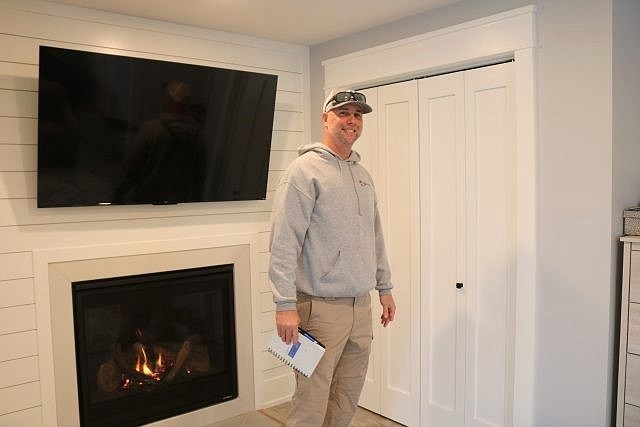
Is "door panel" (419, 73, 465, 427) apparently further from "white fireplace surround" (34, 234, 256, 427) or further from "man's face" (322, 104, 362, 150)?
"white fireplace surround" (34, 234, 256, 427)

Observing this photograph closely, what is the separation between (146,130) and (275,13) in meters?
0.88

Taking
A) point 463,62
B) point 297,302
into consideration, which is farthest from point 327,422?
point 463,62

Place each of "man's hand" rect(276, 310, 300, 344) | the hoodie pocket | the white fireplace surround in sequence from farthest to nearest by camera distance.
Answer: the white fireplace surround < the hoodie pocket < "man's hand" rect(276, 310, 300, 344)

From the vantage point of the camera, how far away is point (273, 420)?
316 centimetres

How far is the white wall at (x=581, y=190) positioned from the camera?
2.18m

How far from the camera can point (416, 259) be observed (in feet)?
9.61

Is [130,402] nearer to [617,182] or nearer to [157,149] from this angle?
[157,149]

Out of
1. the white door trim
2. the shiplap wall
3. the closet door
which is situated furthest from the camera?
the closet door

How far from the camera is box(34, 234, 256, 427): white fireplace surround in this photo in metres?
2.59

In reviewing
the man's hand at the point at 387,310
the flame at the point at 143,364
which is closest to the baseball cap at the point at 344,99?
the man's hand at the point at 387,310

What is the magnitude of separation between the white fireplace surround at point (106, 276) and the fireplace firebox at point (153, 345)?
0.04 metres

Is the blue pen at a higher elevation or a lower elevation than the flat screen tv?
lower

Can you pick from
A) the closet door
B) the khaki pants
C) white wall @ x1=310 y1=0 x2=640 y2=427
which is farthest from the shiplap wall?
white wall @ x1=310 y1=0 x2=640 y2=427

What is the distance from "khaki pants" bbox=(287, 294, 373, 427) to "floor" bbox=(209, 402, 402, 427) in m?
0.91
